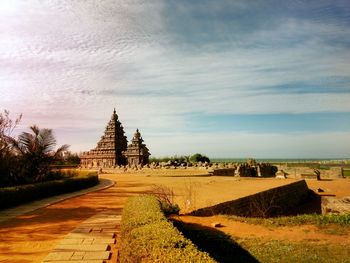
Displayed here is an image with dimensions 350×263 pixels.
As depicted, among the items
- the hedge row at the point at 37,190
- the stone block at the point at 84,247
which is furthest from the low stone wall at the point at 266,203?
the hedge row at the point at 37,190

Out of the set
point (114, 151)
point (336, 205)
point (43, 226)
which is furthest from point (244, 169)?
point (43, 226)

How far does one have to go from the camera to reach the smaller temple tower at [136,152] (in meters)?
42.1

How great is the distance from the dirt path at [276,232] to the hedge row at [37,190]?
6.69 meters

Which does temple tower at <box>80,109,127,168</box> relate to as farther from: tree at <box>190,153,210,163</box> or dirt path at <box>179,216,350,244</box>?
dirt path at <box>179,216,350,244</box>

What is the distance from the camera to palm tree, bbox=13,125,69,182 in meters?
18.9

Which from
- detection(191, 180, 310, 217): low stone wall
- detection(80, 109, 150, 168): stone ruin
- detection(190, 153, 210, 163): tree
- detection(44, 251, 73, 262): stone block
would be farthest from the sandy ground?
detection(190, 153, 210, 163): tree

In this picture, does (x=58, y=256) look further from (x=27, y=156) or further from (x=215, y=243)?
(x=27, y=156)

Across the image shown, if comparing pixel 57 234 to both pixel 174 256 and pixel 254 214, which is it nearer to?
pixel 174 256

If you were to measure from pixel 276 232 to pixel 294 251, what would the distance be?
213 cm

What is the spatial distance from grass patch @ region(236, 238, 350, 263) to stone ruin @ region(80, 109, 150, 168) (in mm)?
33356

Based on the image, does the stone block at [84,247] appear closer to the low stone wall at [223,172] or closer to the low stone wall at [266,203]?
the low stone wall at [266,203]

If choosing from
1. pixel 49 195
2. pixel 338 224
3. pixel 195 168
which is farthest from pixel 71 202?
pixel 195 168

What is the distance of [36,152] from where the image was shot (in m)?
19.6

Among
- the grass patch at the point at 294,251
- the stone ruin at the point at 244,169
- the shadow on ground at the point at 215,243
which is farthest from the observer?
the stone ruin at the point at 244,169
